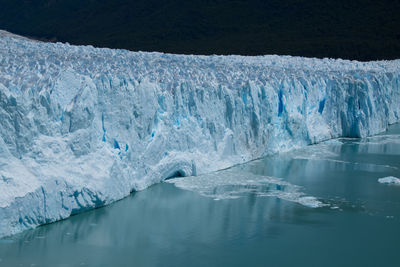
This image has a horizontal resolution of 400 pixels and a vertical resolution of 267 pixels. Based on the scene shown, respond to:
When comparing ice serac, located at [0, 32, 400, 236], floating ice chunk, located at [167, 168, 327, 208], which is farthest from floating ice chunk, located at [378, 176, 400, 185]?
ice serac, located at [0, 32, 400, 236]

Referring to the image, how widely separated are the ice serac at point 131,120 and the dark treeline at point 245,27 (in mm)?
16103

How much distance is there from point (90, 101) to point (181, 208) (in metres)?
1.36

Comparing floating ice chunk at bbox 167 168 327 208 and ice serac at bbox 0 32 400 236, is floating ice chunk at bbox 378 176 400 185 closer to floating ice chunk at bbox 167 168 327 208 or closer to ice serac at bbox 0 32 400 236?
floating ice chunk at bbox 167 168 327 208

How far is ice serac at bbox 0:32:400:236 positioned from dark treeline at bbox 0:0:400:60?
16103 mm

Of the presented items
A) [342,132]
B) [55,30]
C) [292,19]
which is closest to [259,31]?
[292,19]

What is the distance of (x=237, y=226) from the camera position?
5.21 meters

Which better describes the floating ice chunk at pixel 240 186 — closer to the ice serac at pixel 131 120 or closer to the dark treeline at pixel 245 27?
the ice serac at pixel 131 120

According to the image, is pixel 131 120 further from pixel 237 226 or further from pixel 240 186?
pixel 237 226

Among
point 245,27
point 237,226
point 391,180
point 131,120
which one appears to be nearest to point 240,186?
point 237,226

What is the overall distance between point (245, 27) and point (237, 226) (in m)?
23.5

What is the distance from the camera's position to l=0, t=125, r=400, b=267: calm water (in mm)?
4426

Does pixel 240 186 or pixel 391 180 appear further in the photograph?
Answer: pixel 391 180

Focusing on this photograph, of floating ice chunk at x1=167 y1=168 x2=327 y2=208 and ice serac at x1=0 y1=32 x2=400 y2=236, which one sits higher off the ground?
ice serac at x1=0 y1=32 x2=400 y2=236

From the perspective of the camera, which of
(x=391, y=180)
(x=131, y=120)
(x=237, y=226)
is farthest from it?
(x=391, y=180)
